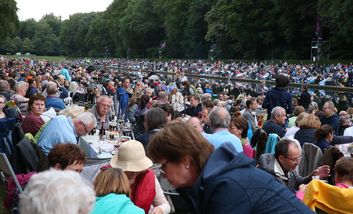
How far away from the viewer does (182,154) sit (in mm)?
2680

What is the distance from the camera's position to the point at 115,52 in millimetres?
136625

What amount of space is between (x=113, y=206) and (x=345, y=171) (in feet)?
7.55

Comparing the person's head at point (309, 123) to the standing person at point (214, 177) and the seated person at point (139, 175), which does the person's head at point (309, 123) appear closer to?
the seated person at point (139, 175)

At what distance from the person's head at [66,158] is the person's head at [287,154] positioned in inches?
83.0

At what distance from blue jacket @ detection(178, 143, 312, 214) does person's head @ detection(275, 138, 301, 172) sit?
3.26 metres

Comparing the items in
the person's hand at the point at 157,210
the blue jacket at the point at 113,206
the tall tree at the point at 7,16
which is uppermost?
the tall tree at the point at 7,16

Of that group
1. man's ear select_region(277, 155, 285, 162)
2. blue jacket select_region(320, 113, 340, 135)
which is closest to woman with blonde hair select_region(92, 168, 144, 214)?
man's ear select_region(277, 155, 285, 162)

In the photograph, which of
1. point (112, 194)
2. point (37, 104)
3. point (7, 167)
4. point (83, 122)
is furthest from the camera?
point (37, 104)

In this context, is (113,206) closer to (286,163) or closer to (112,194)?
(112,194)

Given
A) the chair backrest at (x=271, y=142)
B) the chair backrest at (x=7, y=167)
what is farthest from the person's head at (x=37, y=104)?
the chair backrest at (x=271, y=142)

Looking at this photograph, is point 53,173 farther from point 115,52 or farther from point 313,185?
point 115,52

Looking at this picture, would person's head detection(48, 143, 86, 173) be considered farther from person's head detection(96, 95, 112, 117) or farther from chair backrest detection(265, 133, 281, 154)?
person's head detection(96, 95, 112, 117)

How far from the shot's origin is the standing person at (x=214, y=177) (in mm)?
2406

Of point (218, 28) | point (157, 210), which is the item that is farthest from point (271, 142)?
point (218, 28)
